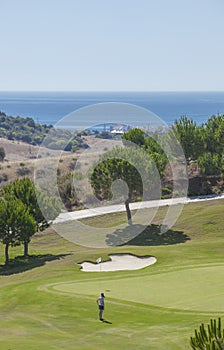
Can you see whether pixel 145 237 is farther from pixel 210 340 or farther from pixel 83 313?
pixel 210 340

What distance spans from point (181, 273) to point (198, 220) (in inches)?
1201

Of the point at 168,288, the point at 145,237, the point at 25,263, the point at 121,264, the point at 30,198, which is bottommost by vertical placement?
the point at 145,237

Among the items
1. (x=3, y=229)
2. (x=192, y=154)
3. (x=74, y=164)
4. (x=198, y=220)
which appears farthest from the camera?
(x=74, y=164)

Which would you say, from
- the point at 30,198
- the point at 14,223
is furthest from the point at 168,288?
the point at 30,198

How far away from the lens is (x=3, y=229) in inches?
2117

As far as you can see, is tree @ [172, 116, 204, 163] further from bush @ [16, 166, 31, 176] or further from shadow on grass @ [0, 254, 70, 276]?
shadow on grass @ [0, 254, 70, 276]

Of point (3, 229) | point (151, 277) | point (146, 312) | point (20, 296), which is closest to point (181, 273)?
point (151, 277)

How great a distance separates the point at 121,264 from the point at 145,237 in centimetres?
1928

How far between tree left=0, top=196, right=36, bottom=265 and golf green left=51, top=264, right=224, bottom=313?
15.8 m

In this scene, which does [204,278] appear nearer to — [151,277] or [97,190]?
[151,277]

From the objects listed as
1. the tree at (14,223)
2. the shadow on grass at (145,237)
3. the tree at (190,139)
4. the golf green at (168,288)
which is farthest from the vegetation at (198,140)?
the golf green at (168,288)

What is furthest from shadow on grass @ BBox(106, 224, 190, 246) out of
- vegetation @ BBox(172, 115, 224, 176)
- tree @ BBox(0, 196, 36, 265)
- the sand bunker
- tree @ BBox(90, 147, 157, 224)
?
vegetation @ BBox(172, 115, 224, 176)

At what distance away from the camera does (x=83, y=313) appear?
104 ft

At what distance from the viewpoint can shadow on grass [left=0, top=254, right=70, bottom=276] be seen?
5016 cm
